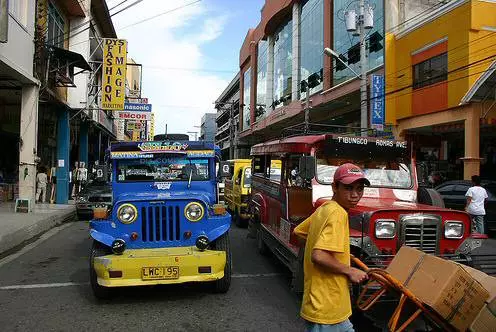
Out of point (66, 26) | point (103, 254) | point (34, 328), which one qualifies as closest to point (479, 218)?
point (103, 254)

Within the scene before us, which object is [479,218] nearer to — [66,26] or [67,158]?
[67,158]

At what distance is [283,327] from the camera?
536 centimetres

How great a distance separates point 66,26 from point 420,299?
75.8 feet

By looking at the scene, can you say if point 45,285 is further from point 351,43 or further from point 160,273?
point 351,43

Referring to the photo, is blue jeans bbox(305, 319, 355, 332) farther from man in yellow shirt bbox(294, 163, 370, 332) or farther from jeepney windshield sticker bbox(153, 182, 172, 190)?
jeepney windshield sticker bbox(153, 182, 172, 190)

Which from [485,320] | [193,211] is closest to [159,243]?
[193,211]

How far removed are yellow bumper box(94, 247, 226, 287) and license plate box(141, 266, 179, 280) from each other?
3 cm

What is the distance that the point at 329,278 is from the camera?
9.64ft

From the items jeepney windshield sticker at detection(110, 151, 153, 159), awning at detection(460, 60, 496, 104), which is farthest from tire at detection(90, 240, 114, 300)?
awning at detection(460, 60, 496, 104)

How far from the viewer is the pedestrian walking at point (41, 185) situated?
66.0 ft

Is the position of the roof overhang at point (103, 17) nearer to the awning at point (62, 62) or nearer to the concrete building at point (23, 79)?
the awning at point (62, 62)

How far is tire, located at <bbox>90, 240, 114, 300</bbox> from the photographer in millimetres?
6234

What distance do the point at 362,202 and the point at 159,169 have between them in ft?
11.0

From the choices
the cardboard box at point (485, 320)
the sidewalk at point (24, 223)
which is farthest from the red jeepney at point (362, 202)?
the sidewalk at point (24, 223)
